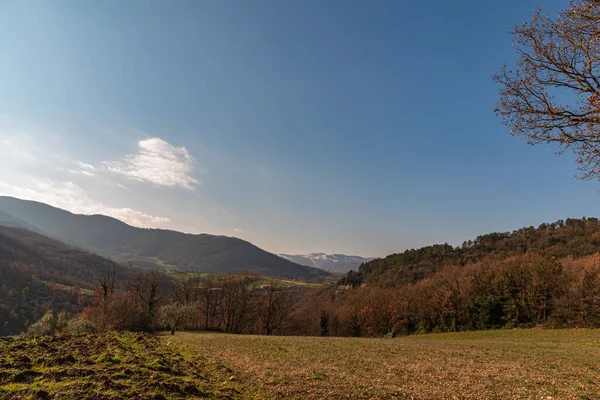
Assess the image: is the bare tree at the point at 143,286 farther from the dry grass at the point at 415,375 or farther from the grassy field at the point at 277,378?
the dry grass at the point at 415,375

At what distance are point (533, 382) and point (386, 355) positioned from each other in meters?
10.4

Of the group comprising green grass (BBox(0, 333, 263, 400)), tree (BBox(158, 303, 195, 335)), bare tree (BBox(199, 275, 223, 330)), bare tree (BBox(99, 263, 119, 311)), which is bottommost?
bare tree (BBox(199, 275, 223, 330))

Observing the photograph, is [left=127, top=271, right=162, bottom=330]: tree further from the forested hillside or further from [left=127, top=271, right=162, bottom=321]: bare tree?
the forested hillside

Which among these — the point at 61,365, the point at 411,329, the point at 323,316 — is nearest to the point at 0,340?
the point at 61,365

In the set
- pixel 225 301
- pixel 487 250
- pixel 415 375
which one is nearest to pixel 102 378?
pixel 415 375

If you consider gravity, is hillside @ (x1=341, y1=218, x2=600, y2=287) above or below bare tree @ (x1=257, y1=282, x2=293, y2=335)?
above

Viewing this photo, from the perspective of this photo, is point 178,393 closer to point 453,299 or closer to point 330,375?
point 330,375

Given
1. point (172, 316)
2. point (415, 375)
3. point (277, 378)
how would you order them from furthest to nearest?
point (172, 316), point (415, 375), point (277, 378)

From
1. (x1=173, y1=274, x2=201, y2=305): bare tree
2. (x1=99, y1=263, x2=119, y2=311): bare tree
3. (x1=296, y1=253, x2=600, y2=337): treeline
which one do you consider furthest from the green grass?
(x1=173, y1=274, x2=201, y2=305): bare tree


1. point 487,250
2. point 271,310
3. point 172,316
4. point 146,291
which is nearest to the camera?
point 172,316

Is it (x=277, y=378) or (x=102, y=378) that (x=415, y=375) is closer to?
(x=277, y=378)

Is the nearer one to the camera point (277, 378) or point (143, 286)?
point (277, 378)

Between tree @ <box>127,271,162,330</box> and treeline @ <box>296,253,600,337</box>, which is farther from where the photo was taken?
tree @ <box>127,271,162,330</box>

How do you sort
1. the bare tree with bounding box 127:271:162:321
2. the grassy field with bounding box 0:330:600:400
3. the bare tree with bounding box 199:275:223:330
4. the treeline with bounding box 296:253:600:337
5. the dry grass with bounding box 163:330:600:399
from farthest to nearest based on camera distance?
the bare tree with bounding box 199:275:223:330
the bare tree with bounding box 127:271:162:321
the treeline with bounding box 296:253:600:337
the dry grass with bounding box 163:330:600:399
the grassy field with bounding box 0:330:600:400
